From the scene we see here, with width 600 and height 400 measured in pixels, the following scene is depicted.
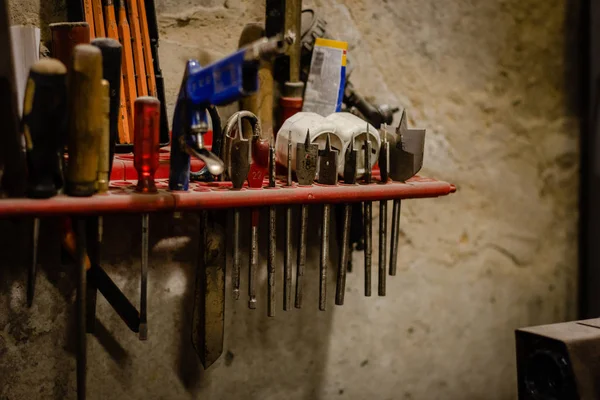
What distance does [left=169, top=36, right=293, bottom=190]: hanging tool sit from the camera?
0.89 m

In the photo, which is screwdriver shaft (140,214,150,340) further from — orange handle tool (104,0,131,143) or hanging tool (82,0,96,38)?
hanging tool (82,0,96,38)

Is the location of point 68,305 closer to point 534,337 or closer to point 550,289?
point 534,337

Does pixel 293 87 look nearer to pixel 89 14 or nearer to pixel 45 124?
pixel 89 14

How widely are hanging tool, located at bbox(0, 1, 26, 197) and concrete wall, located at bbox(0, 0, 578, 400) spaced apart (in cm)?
24

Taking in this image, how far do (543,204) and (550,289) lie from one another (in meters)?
0.27

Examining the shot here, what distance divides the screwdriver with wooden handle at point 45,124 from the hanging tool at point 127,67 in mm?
233

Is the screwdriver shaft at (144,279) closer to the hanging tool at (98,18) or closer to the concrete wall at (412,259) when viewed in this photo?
the concrete wall at (412,259)

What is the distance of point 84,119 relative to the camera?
3.11ft

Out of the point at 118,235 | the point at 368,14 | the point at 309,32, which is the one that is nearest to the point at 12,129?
the point at 118,235

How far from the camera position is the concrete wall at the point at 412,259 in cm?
128

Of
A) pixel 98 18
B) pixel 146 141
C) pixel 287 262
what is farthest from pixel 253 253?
pixel 98 18

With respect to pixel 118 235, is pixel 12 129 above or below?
above

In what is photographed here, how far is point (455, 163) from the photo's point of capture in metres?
1.69

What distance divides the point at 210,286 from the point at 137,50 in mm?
490
